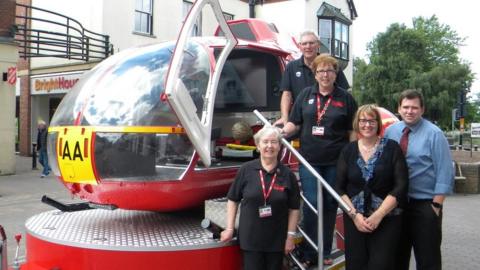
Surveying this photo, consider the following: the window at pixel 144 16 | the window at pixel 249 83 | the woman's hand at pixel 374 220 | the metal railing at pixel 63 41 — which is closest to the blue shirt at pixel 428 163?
the woman's hand at pixel 374 220

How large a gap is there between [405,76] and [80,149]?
4204 cm

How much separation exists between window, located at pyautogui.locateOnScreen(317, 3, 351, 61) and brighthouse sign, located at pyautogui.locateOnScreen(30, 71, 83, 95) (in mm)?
13794

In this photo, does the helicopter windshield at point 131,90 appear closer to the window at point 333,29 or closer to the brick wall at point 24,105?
the brick wall at point 24,105

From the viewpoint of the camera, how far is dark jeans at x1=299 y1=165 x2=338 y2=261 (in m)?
4.26

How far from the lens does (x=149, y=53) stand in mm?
4129

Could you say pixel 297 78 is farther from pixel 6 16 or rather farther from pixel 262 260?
pixel 6 16

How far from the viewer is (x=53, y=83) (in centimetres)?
1880

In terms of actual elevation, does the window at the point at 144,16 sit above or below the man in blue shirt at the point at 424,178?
above

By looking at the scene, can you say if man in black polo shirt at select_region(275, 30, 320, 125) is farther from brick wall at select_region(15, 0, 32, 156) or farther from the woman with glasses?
brick wall at select_region(15, 0, 32, 156)

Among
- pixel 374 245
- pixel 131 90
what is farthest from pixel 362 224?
pixel 131 90

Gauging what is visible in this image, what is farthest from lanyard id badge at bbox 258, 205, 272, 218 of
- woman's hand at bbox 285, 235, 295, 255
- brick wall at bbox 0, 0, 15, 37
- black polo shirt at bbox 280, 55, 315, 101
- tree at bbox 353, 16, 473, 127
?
tree at bbox 353, 16, 473, 127

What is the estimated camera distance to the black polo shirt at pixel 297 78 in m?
4.66

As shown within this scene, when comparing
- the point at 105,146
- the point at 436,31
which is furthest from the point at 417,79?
the point at 105,146

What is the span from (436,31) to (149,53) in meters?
57.1
